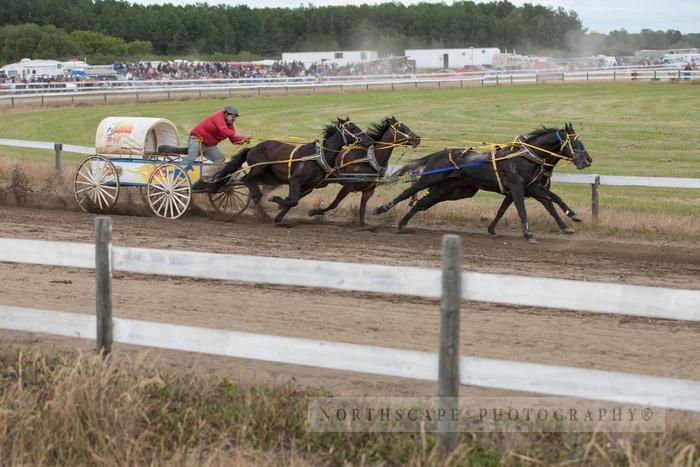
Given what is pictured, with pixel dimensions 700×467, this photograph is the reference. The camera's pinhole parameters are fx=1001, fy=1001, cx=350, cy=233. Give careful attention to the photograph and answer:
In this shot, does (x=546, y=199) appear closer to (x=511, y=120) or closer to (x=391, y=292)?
(x=391, y=292)

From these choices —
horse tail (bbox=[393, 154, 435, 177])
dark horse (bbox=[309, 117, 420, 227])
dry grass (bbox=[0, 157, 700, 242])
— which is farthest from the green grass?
dark horse (bbox=[309, 117, 420, 227])

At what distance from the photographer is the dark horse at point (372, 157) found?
14.0m

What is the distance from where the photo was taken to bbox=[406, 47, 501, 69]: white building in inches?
3524

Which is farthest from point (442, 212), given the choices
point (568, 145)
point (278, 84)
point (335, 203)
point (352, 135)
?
point (278, 84)

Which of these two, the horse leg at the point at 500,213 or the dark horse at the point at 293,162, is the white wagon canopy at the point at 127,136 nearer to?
the dark horse at the point at 293,162

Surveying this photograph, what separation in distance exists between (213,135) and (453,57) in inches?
3078

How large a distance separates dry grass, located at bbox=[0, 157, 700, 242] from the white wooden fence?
9045 millimetres

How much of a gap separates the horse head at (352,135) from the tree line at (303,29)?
300ft

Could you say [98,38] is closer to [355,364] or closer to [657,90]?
[657,90]

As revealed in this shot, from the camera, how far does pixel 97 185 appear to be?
15.4 m

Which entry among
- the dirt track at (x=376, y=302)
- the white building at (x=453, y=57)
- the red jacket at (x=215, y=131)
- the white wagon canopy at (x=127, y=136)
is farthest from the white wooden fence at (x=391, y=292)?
the white building at (x=453, y=57)

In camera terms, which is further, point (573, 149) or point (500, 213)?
point (500, 213)

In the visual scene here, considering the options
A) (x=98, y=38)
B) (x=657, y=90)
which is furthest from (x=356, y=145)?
(x=98, y=38)

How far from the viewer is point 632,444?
15.6 ft
